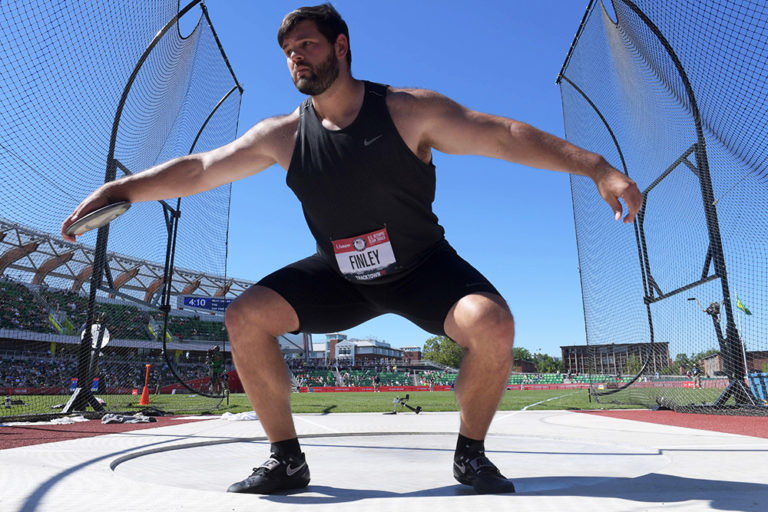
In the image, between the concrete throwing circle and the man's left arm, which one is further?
the concrete throwing circle

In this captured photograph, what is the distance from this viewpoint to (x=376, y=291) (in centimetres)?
232

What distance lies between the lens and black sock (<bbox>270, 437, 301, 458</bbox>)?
2.05m

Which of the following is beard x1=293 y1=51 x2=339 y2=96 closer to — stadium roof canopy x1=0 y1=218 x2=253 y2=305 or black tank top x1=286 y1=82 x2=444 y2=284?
black tank top x1=286 y1=82 x2=444 y2=284

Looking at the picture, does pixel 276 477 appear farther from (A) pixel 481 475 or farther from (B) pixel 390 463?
(B) pixel 390 463

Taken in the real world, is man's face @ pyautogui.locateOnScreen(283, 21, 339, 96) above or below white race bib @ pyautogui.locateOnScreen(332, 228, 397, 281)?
above

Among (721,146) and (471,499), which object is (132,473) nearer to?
(471,499)

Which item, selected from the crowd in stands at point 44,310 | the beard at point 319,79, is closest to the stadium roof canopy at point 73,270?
the crowd in stands at point 44,310

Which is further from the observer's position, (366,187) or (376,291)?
(376,291)

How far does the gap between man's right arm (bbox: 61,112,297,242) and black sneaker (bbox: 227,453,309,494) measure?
1.26 meters

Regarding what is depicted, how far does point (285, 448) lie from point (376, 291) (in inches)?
29.4

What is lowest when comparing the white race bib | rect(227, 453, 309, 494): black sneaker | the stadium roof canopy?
rect(227, 453, 309, 494): black sneaker

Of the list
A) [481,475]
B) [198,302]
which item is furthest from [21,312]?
[481,475]

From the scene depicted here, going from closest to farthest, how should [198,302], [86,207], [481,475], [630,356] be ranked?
[481,475] < [86,207] < [630,356] < [198,302]

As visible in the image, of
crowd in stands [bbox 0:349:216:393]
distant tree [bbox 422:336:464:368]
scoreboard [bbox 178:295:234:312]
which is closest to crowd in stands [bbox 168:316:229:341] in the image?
scoreboard [bbox 178:295:234:312]
